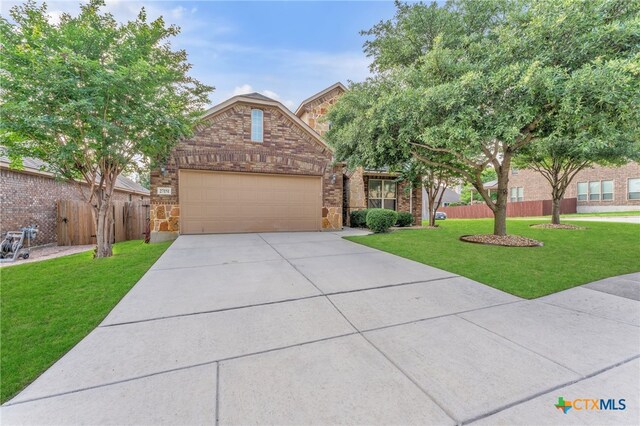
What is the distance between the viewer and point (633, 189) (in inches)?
785

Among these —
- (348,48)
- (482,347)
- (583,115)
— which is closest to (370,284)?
(482,347)

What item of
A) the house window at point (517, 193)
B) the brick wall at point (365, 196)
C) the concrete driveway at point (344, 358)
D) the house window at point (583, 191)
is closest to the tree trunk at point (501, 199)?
the concrete driveway at point (344, 358)

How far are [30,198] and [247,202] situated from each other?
293 inches

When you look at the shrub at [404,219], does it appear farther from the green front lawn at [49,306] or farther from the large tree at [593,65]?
the green front lawn at [49,306]

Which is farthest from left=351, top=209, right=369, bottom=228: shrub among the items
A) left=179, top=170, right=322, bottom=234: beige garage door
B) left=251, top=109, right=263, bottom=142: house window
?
left=251, top=109, right=263, bottom=142: house window

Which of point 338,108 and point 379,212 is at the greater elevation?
point 338,108

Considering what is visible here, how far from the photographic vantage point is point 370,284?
4.39 metres

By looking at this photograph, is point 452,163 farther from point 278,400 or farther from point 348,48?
point 278,400

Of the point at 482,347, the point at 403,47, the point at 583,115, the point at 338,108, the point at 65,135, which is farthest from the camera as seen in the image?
the point at 338,108

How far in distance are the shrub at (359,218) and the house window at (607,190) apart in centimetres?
2251

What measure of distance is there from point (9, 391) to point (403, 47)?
9.46 metres

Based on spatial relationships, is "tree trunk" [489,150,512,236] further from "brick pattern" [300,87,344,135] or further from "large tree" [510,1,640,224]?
"brick pattern" [300,87,344,135]

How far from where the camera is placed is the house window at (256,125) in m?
10.4

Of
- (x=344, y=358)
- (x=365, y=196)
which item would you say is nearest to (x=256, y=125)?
(x=365, y=196)
